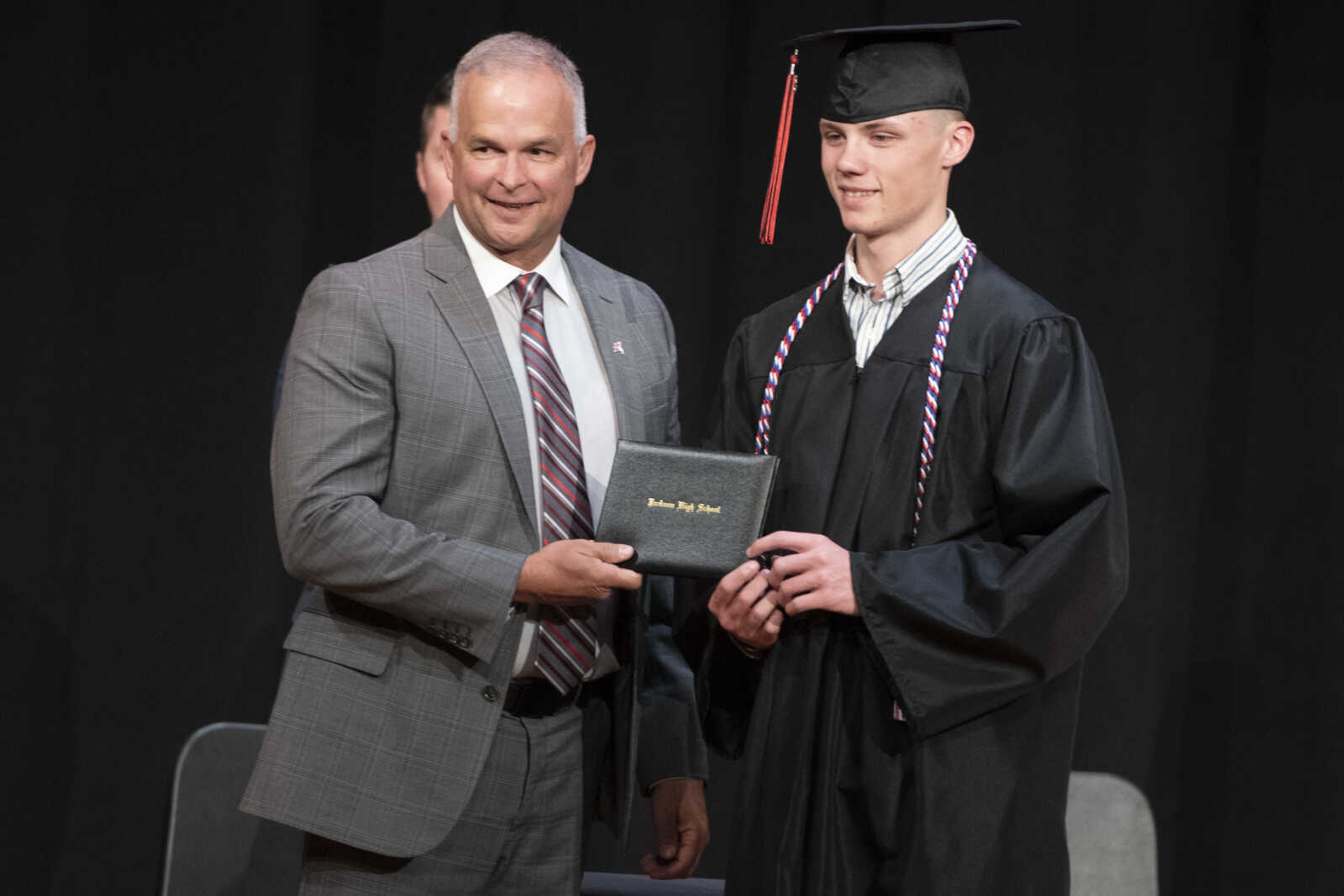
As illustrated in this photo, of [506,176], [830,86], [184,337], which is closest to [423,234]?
[506,176]

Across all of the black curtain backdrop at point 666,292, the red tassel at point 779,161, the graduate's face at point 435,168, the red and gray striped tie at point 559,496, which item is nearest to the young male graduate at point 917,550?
the red tassel at point 779,161

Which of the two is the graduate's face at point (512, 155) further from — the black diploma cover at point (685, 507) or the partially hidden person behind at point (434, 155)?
the partially hidden person behind at point (434, 155)

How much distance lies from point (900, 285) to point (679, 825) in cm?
97

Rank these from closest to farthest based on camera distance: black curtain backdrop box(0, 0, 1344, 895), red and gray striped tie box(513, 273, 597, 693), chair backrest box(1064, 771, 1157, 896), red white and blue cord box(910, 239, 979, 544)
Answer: red white and blue cord box(910, 239, 979, 544)
red and gray striped tie box(513, 273, 597, 693)
chair backrest box(1064, 771, 1157, 896)
black curtain backdrop box(0, 0, 1344, 895)

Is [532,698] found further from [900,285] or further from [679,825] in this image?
[900,285]

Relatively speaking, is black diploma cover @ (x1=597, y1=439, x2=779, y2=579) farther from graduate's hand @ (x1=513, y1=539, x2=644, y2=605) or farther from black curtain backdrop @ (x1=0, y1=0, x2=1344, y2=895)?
black curtain backdrop @ (x1=0, y1=0, x2=1344, y2=895)

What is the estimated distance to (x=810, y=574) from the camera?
2008mm

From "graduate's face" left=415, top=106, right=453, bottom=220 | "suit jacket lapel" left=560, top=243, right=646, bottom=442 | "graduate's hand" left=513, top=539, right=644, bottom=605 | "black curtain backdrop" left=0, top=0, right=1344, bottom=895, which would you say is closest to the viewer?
"graduate's hand" left=513, top=539, right=644, bottom=605

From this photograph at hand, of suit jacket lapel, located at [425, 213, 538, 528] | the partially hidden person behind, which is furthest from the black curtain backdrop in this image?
suit jacket lapel, located at [425, 213, 538, 528]

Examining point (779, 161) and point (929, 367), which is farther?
point (779, 161)

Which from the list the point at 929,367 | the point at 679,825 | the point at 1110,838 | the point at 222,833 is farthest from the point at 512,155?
the point at 1110,838

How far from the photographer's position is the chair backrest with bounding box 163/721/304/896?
3.12 m

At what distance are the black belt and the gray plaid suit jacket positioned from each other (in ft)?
0.24

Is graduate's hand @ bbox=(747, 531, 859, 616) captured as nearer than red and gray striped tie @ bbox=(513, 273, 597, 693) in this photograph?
Yes
